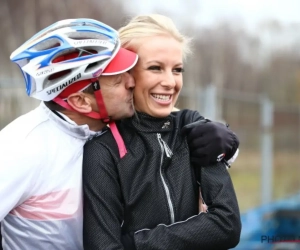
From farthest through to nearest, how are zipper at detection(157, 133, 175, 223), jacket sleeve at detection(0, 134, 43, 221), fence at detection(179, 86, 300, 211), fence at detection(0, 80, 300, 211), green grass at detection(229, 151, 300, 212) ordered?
1. green grass at detection(229, 151, 300, 212)
2. fence at detection(179, 86, 300, 211)
3. fence at detection(0, 80, 300, 211)
4. zipper at detection(157, 133, 175, 223)
5. jacket sleeve at detection(0, 134, 43, 221)

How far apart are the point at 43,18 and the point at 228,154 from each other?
21.3m

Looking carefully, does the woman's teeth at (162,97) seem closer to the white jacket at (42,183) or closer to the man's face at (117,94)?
the man's face at (117,94)

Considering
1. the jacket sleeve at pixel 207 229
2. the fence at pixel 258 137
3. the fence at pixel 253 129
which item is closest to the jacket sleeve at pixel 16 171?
the jacket sleeve at pixel 207 229

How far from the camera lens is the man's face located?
102 inches

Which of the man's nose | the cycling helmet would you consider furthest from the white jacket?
the man's nose

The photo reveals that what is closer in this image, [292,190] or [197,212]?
[197,212]

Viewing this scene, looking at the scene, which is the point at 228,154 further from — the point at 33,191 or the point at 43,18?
the point at 43,18

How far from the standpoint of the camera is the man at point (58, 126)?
238 centimetres

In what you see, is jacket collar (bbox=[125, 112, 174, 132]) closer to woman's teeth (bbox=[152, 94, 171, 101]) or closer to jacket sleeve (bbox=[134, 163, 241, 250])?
woman's teeth (bbox=[152, 94, 171, 101])

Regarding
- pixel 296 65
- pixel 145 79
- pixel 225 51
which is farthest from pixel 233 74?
pixel 145 79

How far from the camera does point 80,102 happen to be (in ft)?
8.52

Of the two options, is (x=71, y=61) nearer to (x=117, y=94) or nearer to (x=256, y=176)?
(x=117, y=94)

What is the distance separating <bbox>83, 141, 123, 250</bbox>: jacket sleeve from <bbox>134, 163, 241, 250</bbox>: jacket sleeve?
0.11 m

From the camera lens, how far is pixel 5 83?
566cm
